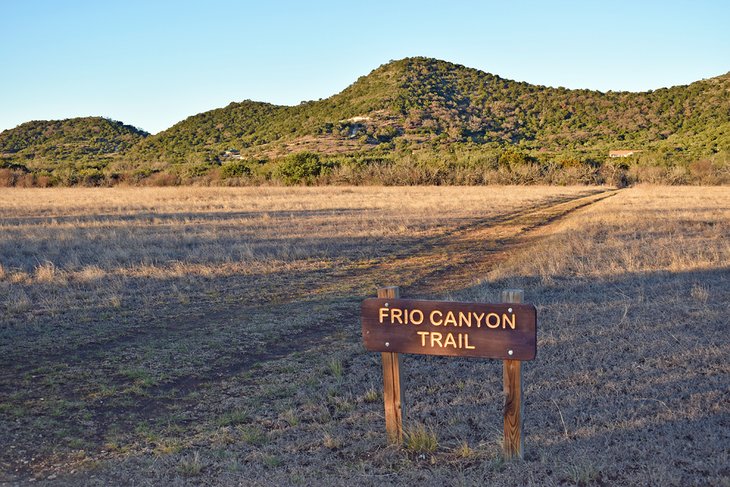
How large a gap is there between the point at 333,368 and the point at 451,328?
257 cm

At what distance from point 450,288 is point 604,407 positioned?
5639 millimetres

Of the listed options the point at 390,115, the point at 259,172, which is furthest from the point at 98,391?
the point at 390,115

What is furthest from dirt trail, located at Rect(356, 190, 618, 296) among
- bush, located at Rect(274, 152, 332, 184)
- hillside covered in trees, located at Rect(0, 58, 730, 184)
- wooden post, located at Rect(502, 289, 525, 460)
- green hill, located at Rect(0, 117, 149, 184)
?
green hill, located at Rect(0, 117, 149, 184)

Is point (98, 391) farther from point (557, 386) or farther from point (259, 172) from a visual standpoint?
point (259, 172)

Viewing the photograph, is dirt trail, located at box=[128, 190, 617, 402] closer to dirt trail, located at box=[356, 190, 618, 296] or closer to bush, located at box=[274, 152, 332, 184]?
dirt trail, located at box=[356, 190, 618, 296]

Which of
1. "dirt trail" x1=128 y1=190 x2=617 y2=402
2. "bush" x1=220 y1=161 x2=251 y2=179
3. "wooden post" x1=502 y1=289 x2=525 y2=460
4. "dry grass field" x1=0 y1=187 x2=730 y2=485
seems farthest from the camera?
"bush" x1=220 y1=161 x2=251 y2=179

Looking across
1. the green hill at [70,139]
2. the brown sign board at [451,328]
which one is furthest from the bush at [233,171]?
the brown sign board at [451,328]

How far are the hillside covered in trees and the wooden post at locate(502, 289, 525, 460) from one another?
1631 inches

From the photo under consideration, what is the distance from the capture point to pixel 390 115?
81938 millimetres

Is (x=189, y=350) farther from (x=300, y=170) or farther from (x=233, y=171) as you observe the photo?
(x=233, y=171)

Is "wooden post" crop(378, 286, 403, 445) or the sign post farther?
"wooden post" crop(378, 286, 403, 445)

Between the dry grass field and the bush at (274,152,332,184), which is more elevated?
the bush at (274,152,332,184)

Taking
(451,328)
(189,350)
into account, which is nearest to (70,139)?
(189,350)

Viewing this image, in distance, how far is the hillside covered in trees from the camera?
46938 mm
